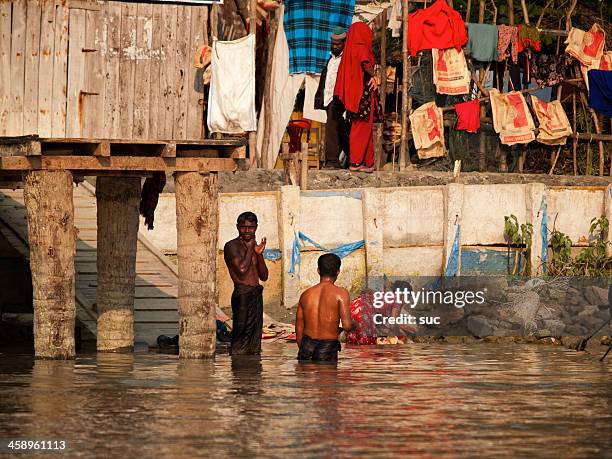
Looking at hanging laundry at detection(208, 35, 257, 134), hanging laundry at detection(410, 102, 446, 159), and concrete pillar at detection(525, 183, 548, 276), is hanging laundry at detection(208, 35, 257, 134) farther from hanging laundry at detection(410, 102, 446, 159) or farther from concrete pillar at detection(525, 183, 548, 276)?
concrete pillar at detection(525, 183, 548, 276)

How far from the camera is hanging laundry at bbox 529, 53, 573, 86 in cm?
2495

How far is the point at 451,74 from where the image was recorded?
23906 millimetres

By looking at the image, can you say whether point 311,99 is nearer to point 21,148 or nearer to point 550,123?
point 550,123

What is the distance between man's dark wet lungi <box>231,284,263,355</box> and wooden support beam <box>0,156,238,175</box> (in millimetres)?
1477

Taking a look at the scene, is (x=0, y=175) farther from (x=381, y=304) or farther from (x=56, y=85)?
(x=381, y=304)

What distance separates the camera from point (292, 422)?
406 inches

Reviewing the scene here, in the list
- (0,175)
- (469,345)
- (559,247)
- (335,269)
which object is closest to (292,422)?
(335,269)

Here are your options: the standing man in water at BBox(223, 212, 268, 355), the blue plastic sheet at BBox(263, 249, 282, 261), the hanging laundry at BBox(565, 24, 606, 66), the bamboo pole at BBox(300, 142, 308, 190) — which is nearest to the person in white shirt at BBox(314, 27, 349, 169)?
the bamboo pole at BBox(300, 142, 308, 190)

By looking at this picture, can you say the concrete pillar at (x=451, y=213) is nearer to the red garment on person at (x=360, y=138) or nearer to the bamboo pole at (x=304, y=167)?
the red garment on person at (x=360, y=138)

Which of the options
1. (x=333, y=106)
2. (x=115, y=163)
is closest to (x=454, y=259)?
(x=333, y=106)

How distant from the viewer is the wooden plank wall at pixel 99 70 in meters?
16.0

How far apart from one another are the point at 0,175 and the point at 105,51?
6.98ft

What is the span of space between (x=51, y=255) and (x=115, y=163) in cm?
117

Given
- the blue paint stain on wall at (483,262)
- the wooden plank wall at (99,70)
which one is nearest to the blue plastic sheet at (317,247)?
the blue paint stain on wall at (483,262)
